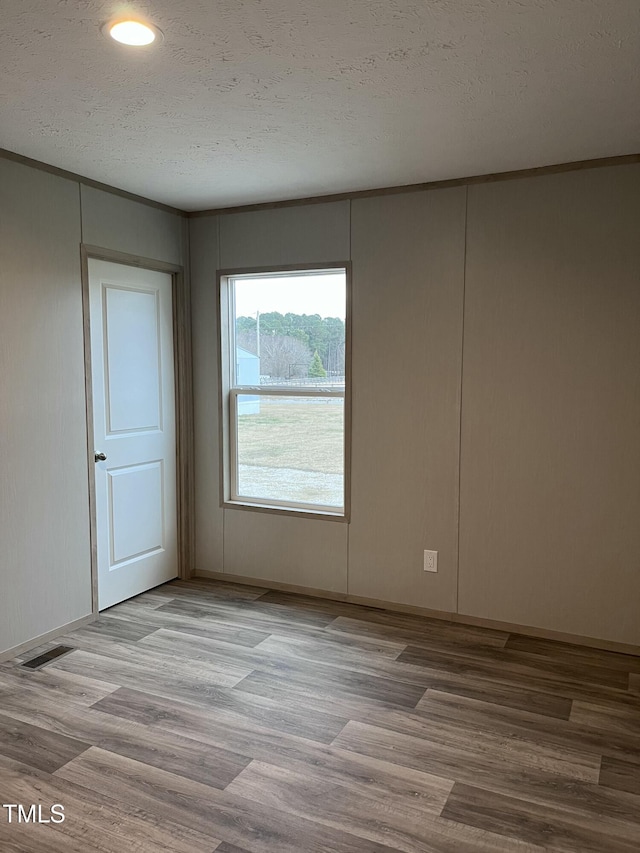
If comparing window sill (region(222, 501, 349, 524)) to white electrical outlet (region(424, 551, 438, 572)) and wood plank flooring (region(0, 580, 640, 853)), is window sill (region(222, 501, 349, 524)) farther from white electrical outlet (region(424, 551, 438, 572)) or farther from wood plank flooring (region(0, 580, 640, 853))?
wood plank flooring (region(0, 580, 640, 853))

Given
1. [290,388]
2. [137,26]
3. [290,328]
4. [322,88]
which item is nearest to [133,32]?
[137,26]

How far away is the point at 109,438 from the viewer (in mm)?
3975

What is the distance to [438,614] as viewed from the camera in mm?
3887

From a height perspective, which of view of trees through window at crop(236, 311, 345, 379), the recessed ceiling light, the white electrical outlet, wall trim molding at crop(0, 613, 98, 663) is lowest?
wall trim molding at crop(0, 613, 98, 663)

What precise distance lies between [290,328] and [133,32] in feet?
7.66

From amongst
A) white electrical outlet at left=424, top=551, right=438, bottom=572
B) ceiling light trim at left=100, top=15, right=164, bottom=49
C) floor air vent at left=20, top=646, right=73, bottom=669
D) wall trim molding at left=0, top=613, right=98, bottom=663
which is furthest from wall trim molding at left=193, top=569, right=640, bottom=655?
ceiling light trim at left=100, top=15, right=164, bottom=49

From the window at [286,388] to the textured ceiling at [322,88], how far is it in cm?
82

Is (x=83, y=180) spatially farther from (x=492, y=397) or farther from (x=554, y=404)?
(x=554, y=404)

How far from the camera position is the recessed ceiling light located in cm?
199

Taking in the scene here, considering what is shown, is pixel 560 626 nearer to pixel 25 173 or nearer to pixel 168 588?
pixel 168 588

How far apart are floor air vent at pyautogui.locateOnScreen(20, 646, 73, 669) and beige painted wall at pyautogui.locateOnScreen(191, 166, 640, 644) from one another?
1.42 meters

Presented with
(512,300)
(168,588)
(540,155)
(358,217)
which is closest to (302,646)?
(168,588)

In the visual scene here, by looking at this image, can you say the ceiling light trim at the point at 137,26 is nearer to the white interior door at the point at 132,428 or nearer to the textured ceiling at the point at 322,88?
the textured ceiling at the point at 322,88

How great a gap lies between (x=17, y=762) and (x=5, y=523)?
120 centimetres
